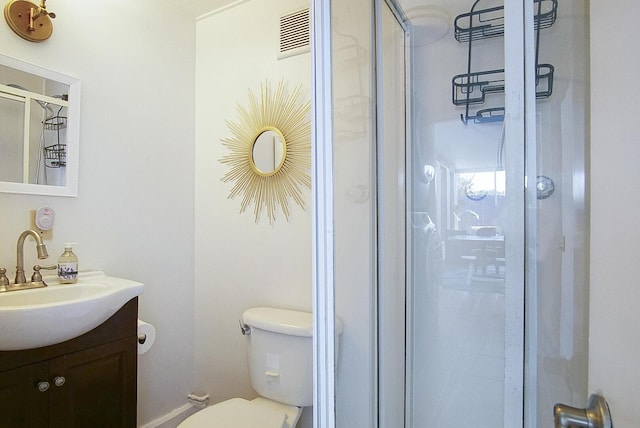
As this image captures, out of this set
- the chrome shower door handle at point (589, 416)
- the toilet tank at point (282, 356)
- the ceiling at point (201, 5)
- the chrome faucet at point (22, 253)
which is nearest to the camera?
the chrome shower door handle at point (589, 416)

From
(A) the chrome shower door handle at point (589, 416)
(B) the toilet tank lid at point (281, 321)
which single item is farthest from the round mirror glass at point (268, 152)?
(A) the chrome shower door handle at point (589, 416)

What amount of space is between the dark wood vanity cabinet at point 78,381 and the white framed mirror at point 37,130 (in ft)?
2.06

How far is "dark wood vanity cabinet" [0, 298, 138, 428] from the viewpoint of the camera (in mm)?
1000

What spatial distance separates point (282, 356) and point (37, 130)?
4.51 feet

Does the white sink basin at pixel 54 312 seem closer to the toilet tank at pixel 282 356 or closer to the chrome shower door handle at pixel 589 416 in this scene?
the toilet tank at pixel 282 356

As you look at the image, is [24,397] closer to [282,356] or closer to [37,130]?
[282,356]

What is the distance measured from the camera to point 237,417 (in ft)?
4.03

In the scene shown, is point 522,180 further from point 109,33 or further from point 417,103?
point 109,33

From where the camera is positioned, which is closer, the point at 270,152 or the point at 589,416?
the point at 589,416

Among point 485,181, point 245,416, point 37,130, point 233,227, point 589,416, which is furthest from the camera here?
point 233,227

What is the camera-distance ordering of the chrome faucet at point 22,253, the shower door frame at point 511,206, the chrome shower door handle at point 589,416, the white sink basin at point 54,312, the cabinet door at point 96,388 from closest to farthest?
the chrome shower door handle at point 589,416 < the shower door frame at point 511,206 < the white sink basin at point 54,312 < the cabinet door at point 96,388 < the chrome faucet at point 22,253

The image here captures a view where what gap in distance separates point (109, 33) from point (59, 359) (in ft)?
4.76

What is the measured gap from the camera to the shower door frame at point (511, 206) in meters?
0.74

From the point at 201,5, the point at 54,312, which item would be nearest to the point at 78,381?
the point at 54,312
